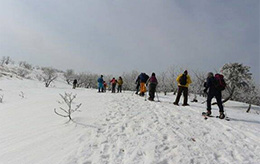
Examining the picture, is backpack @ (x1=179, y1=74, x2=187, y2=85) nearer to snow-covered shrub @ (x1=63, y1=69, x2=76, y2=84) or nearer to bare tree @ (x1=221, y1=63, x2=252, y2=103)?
bare tree @ (x1=221, y1=63, x2=252, y2=103)

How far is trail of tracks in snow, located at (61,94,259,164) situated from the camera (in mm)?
3133

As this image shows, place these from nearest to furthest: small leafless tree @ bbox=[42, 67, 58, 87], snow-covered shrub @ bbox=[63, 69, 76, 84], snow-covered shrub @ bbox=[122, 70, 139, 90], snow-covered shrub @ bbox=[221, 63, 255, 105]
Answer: snow-covered shrub @ bbox=[221, 63, 255, 105]
small leafless tree @ bbox=[42, 67, 58, 87]
snow-covered shrub @ bbox=[122, 70, 139, 90]
snow-covered shrub @ bbox=[63, 69, 76, 84]

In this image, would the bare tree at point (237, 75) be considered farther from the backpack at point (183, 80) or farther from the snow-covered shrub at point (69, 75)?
the snow-covered shrub at point (69, 75)

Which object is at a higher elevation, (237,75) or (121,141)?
(237,75)

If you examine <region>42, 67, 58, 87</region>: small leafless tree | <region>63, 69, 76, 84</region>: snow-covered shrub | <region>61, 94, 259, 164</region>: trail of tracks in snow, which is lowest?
<region>61, 94, 259, 164</region>: trail of tracks in snow

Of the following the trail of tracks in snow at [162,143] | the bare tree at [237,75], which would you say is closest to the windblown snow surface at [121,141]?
the trail of tracks in snow at [162,143]

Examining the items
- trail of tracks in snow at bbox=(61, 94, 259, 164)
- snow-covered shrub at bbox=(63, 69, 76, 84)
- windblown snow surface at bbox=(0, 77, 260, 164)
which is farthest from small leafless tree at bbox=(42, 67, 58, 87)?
trail of tracks in snow at bbox=(61, 94, 259, 164)

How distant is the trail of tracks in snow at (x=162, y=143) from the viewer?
313cm

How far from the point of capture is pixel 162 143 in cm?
377

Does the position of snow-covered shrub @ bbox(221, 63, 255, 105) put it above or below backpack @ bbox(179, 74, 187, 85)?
above

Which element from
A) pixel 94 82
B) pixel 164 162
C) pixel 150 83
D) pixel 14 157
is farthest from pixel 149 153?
pixel 94 82

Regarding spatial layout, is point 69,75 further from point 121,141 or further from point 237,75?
point 121,141

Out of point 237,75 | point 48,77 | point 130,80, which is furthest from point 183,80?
point 130,80

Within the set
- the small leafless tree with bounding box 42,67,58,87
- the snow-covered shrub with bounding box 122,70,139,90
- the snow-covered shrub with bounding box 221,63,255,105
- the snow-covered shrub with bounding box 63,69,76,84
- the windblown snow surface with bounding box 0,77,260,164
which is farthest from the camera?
the snow-covered shrub with bounding box 63,69,76,84
